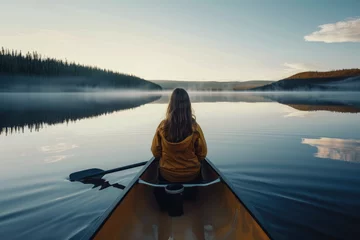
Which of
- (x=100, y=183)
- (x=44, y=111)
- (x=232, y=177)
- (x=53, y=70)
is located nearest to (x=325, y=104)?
(x=232, y=177)

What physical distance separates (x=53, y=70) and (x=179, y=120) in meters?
147

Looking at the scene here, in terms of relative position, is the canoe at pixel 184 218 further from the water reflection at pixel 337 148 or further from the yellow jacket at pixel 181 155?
the water reflection at pixel 337 148

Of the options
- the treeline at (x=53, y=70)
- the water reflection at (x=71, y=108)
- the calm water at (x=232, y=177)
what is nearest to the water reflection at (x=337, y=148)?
the calm water at (x=232, y=177)

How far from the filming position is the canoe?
308 cm

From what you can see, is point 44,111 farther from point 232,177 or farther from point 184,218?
point 184,218

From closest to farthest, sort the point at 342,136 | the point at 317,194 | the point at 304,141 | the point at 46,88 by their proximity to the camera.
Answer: the point at 317,194
the point at 304,141
the point at 342,136
the point at 46,88

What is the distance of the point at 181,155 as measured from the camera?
435 cm

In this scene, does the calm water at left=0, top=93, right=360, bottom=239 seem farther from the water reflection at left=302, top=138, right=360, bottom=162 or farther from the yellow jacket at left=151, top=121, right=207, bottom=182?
the yellow jacket at left=151, top=121, right=207, bottom=182

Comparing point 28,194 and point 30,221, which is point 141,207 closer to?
point 30,221

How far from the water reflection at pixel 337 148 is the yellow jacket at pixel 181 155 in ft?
22.8

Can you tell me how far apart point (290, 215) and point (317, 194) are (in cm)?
147

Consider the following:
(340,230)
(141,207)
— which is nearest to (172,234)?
(141,207)

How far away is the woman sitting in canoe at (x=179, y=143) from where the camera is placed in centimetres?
426

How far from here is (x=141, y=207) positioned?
4.12 meters
